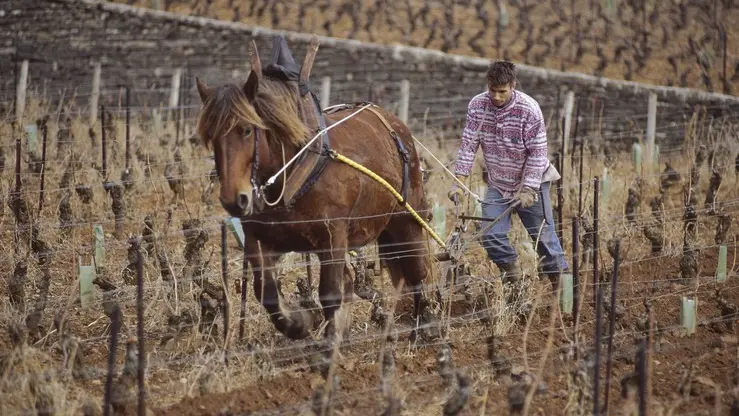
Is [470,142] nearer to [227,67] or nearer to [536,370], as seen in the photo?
[536,370]

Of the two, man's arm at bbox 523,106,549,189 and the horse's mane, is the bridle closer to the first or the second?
the horse's mane

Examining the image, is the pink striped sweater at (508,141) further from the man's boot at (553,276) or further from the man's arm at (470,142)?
the man's boot at (553,276)

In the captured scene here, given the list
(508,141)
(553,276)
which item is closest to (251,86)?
(508,141)

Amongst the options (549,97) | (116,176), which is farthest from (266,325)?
(549,97)

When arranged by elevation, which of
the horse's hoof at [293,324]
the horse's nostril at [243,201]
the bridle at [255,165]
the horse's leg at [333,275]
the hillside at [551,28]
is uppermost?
the hillside at [551,28]

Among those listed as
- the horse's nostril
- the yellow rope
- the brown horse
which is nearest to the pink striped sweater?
the yellow rope

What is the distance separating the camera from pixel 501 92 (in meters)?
6.86

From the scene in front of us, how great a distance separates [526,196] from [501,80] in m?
0.77

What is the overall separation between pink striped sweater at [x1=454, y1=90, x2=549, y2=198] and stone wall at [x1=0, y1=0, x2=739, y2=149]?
706cm

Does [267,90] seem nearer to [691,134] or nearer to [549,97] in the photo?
[691,134]

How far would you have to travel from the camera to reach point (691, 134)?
13.2 meters

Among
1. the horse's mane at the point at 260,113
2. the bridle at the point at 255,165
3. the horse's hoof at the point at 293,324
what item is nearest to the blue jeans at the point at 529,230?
the horse's hoof at the point at 293,324

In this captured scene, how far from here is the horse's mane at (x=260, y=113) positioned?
5582mm

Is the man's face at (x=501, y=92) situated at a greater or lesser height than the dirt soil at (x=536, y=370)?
greater
